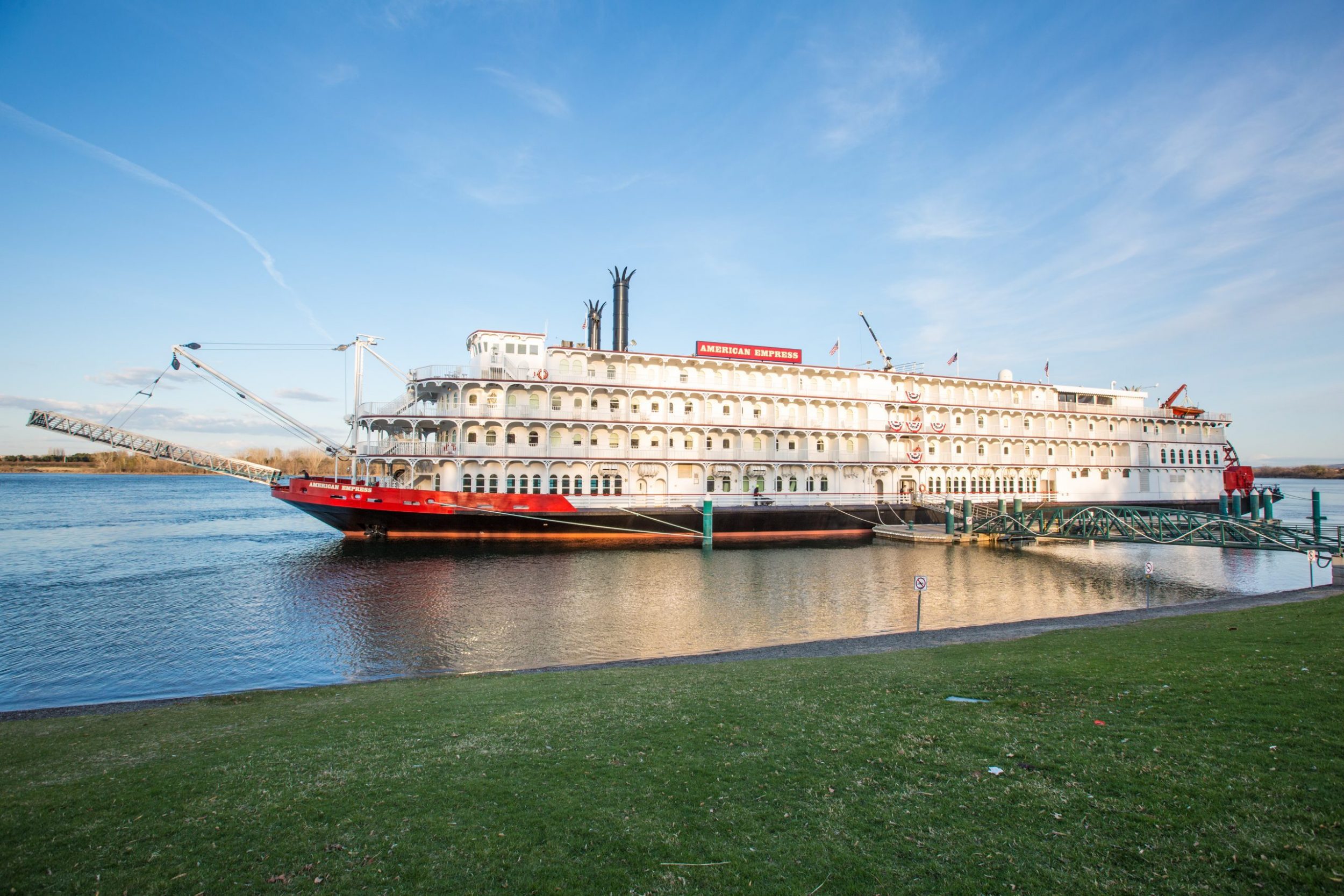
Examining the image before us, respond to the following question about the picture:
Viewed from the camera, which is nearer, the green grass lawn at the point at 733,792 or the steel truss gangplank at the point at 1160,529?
the green grass lawn at the point at 733,792

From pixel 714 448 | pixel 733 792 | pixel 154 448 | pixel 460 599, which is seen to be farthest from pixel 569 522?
pixel 733 792

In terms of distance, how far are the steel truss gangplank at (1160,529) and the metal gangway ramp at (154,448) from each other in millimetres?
48502

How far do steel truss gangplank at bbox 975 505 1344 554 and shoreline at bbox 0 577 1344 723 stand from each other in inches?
327

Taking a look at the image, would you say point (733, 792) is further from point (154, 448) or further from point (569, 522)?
point (154, 448)

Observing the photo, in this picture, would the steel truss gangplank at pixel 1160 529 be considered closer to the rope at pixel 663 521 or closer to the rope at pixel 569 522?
the rope at pixel 663 521

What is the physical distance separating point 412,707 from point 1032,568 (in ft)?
104

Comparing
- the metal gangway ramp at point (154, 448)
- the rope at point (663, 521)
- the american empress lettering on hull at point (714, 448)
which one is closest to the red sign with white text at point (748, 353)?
the american empress lettering on hull at point (714, 448)

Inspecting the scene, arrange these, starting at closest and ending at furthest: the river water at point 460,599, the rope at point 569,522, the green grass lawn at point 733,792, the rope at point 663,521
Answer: the green grass lawn at point 733,792, the river water at point 460,599, the rope at point 569,522, the rope at point 663,521

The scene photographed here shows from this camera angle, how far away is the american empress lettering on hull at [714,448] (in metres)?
39.2

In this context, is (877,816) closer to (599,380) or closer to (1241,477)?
(599,380)

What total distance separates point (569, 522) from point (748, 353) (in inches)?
713

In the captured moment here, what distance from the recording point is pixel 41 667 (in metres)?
15.9

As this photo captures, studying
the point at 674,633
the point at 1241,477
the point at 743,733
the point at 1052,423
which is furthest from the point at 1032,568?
the point at 1241,477

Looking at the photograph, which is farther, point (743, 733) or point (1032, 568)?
point (1032, 568)
